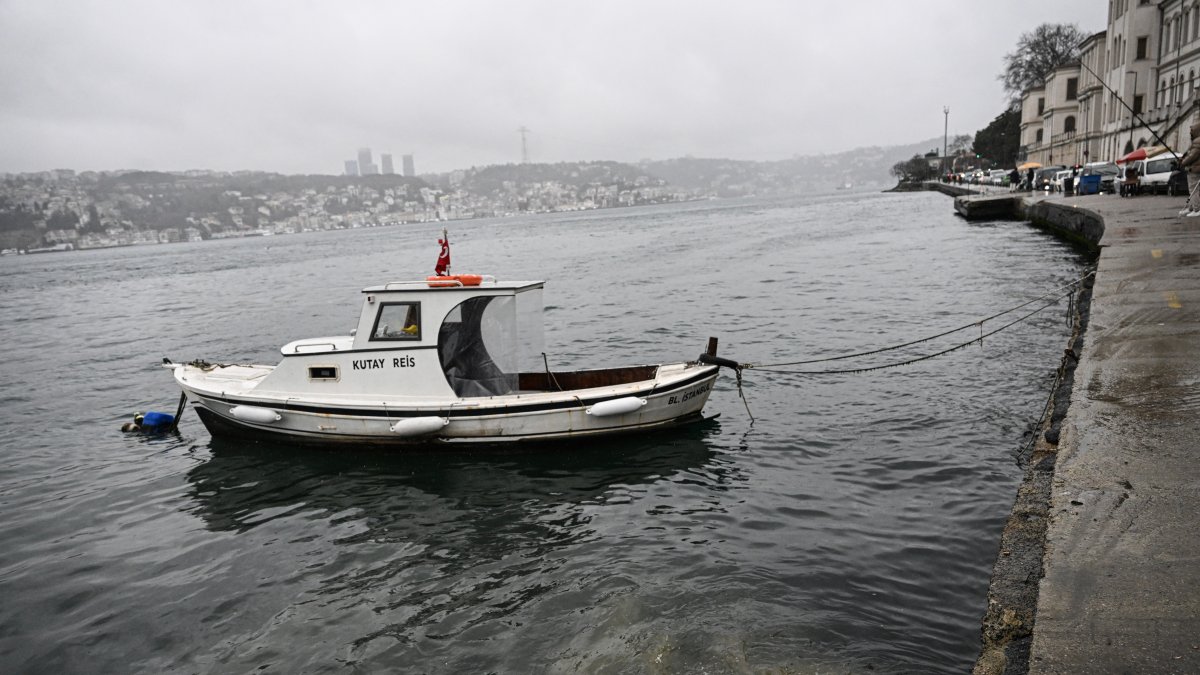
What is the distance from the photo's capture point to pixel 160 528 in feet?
33.1

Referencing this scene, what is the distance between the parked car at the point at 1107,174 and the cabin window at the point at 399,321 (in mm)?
39419

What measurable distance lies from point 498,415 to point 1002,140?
4752 inches

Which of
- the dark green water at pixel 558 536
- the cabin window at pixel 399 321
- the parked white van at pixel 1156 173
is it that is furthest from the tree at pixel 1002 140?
the cabin window at pixel 399 321

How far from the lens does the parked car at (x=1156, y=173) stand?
32.5 m

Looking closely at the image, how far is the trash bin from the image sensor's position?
40219mm

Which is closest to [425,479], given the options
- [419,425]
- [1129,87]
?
[419,425]

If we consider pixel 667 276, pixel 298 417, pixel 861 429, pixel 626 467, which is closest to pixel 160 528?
pixel 298 417

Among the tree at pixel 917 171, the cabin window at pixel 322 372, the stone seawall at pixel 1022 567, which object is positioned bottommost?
the stone seawall at pixel 1022 567

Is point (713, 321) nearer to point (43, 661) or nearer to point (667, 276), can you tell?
point (667, 276)

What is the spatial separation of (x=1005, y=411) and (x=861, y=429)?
7.26 ft

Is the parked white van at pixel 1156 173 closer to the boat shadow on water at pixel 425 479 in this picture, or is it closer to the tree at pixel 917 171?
the boat shadow on water at pixel 425 479

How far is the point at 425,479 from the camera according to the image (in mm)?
11023

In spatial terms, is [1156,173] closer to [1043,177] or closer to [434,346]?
[1043,177]

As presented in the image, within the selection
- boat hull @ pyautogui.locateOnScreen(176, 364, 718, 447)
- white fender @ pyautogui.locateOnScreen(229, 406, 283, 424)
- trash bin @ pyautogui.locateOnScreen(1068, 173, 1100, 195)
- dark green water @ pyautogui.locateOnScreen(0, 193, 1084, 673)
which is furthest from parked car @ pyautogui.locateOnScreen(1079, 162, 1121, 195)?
white fender @ pyautogui.locateOnScreen(229, 406, 283, 424)
